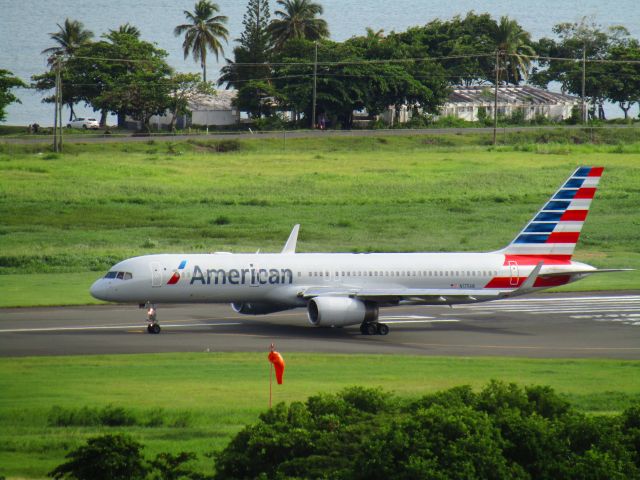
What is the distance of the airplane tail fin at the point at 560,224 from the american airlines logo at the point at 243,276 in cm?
1190

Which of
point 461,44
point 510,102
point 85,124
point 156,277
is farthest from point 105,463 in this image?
point 461,44

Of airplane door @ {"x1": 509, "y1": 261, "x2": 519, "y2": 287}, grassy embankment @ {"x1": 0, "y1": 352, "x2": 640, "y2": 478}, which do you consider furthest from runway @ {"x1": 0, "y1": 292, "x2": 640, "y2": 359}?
grassy embankment @ {"x1": 0, "y1": 352, "x2": 640, "y2": 478}

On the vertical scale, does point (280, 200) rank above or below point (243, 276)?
above

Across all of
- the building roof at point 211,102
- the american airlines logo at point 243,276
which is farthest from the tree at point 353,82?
the american airlines logo at point 243,276

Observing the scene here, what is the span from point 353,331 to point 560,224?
1220cm

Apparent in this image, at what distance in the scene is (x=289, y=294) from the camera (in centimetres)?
5412

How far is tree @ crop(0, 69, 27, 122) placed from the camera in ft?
436

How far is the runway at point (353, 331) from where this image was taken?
4897cm

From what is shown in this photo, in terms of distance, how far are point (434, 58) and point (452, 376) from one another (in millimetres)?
144298

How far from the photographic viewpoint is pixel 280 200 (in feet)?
359

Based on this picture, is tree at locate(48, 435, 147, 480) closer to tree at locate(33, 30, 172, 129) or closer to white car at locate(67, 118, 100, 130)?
tree at locate(33, 30, 172, 129)

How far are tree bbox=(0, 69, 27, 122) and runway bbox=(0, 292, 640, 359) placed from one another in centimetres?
7672

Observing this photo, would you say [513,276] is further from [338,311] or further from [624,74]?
[624,74]

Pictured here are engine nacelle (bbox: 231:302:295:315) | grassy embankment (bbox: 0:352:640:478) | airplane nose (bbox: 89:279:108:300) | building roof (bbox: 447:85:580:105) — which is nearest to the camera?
grassy embankment (bbox: 0:352:640:478)
